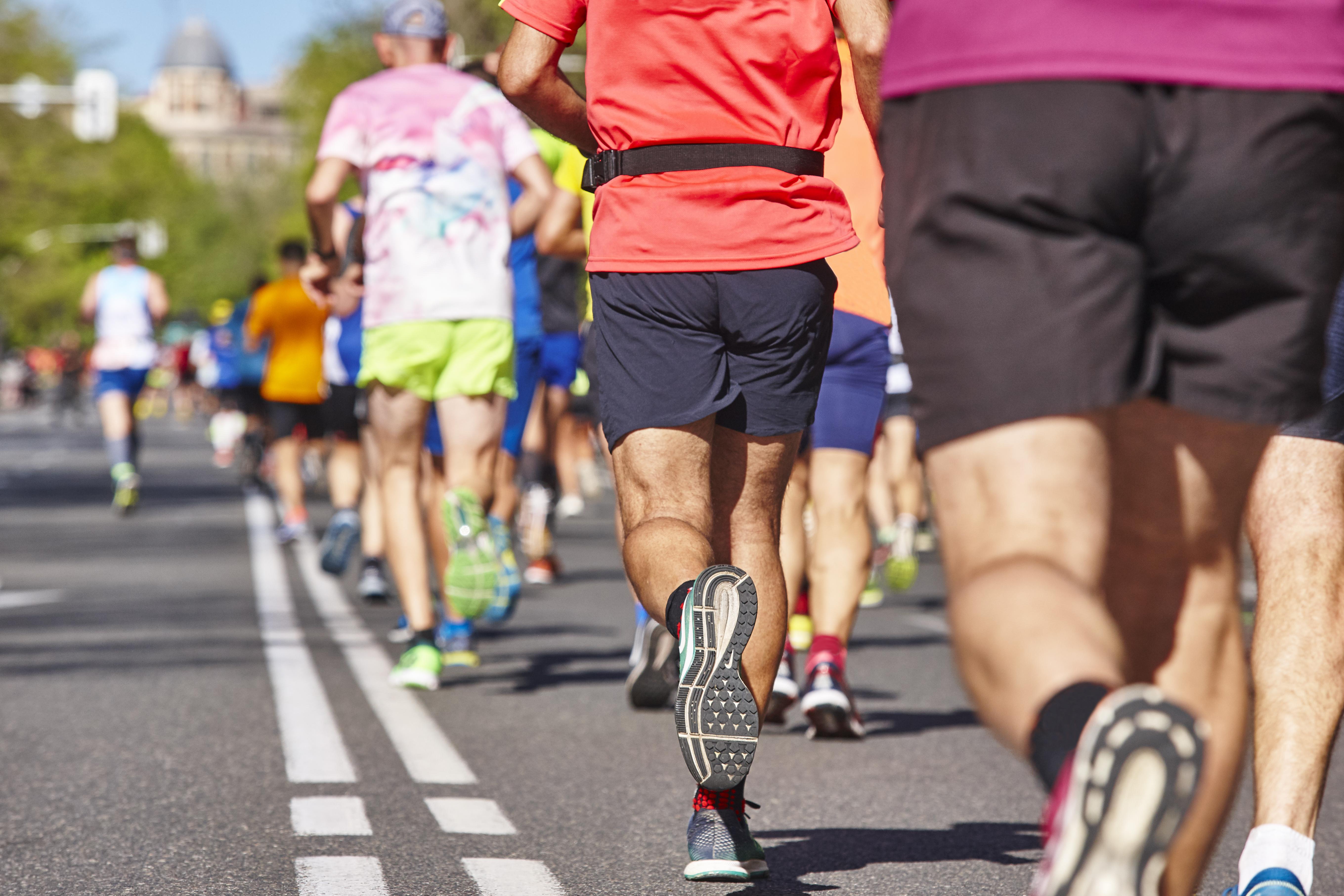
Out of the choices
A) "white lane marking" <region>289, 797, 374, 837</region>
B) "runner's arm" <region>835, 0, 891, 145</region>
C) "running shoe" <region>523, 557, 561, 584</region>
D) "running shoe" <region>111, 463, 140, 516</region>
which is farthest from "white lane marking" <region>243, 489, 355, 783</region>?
"running shoe" <region>111, 463, 140, 516</region>

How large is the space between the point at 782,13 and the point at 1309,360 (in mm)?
1849

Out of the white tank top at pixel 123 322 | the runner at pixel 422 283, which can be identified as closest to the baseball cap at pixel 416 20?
the runner at pixel 422 283

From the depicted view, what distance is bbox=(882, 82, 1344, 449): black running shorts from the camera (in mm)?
2377

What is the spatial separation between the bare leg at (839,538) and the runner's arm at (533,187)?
1560 millimetres

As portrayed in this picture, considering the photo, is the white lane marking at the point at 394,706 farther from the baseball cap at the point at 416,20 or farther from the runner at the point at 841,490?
the baseball cap at the point at 416,20

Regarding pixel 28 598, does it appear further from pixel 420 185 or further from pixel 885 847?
pixel 885 847

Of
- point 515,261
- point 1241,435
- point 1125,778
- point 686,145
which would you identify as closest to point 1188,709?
point 1125,778

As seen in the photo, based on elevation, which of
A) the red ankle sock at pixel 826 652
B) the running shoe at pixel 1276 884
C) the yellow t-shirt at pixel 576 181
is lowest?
the red ankle sock at pixel 826 652

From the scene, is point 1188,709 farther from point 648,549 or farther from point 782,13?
point 782,13

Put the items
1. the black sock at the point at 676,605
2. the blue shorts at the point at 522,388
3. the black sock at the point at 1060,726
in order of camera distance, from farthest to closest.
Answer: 1. the blue shorts at the point at 522,388
2. the black sock at the point at 676,605
3. the black sock at the point at 1060,726

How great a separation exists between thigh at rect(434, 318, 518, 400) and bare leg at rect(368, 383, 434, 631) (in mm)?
129

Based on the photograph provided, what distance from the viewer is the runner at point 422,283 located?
7117 millimetres

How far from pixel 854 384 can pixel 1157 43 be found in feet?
12.9

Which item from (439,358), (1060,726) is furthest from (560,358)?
(1060,726)
